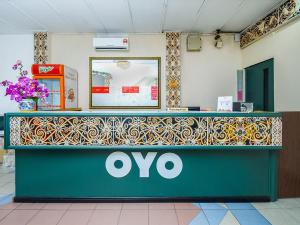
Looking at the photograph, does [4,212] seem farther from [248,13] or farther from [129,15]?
[248,13]

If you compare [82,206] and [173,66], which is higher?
[173,66]

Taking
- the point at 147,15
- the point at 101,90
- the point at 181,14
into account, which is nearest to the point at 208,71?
the point at 181,14

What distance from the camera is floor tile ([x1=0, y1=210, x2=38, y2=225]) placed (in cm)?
285

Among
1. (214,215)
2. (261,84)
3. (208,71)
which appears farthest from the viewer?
(208,71)

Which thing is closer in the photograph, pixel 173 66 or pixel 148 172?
pixel 148 172

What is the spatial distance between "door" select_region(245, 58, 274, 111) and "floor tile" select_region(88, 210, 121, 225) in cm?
337

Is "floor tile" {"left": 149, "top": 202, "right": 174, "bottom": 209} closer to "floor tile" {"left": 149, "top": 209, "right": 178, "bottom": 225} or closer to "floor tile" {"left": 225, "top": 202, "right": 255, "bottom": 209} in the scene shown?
"floor tile" {"left": 149, "top": 209, "right": 178, "bottom": 225}

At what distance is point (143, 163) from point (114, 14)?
2.91 meters

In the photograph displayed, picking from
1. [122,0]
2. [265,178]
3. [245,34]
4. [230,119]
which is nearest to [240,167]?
[265,178]

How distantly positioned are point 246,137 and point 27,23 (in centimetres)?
470

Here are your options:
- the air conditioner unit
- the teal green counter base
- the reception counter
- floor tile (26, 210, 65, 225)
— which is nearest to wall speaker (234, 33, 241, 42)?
the air conditioner unit

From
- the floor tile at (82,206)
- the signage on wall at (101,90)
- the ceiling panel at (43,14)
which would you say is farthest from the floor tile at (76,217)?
the signage on wall at (101,90)

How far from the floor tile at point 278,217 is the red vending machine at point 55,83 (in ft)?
13.1

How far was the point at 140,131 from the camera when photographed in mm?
3271
